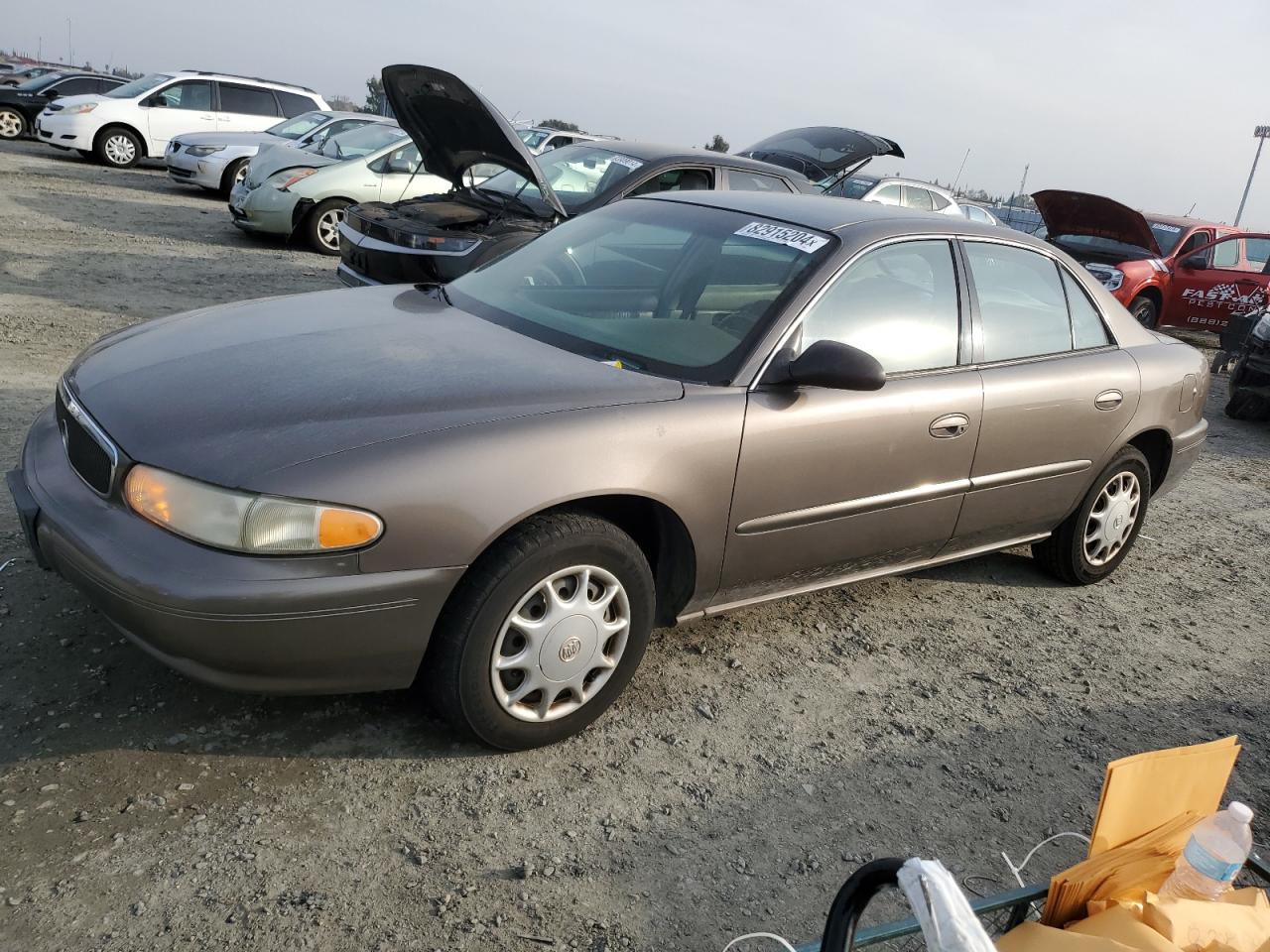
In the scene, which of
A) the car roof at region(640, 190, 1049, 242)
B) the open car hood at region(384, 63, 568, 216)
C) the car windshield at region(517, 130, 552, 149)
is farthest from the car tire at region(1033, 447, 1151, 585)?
the car windshield at region(517, 130, 552, 149)

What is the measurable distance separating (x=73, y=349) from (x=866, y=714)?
17.1 feet

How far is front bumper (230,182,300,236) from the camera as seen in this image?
10.6 metres

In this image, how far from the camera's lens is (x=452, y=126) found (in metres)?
6.67

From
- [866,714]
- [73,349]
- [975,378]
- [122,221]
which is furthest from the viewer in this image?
[122,221]

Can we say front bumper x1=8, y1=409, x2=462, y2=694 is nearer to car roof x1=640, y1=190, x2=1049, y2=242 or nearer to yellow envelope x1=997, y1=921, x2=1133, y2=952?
yellow envelope x1=997, y1=921, x2=1133, y2=952

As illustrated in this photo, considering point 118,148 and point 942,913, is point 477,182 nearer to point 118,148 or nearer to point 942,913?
point 942,913

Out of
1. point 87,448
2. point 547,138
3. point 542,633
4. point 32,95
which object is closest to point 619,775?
point 542,633

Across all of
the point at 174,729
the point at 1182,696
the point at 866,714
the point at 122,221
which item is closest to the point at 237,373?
the point at 174,729

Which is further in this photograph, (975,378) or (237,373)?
(975,378)

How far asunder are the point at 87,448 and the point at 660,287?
69.4 inches

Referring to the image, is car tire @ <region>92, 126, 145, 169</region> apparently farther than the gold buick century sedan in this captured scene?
Yes

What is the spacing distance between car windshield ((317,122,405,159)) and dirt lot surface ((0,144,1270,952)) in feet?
25.8

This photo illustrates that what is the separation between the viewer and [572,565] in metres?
2.71

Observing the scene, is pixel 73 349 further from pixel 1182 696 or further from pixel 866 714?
pixel 1182 696
